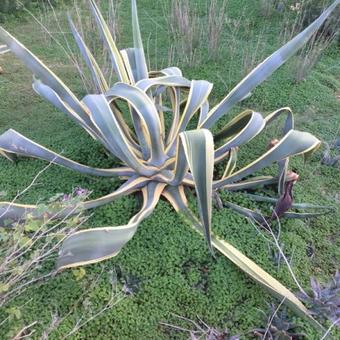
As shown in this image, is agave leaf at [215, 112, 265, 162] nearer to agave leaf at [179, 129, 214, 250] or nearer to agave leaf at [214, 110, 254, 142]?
agave leaf at [214, 110, 254, 142]

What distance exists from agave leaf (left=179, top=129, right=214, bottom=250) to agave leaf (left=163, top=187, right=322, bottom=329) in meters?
0.27

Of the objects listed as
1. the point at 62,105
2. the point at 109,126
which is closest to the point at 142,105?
the point at 109,126

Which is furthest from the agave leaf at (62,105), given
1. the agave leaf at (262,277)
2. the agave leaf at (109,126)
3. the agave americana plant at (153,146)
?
the agave leaf at (262,277)

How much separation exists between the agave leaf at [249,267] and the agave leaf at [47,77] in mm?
517

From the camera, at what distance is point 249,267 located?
1.56 meters

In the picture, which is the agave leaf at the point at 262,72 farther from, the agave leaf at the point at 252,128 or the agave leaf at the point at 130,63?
the agave leaf at the point at 130,63

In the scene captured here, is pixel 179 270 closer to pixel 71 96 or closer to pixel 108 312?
pixel 108 312

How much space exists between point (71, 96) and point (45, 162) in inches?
13.9

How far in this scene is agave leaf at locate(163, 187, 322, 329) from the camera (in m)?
1.46

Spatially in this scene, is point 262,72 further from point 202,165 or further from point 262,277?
point 262,277

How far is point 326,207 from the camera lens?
190 cm

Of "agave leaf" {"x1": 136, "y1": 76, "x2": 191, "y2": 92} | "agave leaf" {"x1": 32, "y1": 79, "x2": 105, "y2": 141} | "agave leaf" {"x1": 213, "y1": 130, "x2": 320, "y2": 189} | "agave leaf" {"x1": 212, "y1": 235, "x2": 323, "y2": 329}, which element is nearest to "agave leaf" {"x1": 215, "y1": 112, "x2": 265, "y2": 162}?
"agave leaf" {"x1": 213, "y1": 130, "x2": 320, "y2": 189}

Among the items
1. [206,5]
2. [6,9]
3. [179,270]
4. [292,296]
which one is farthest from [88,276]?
[6,9]

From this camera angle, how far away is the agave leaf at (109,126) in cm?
165
